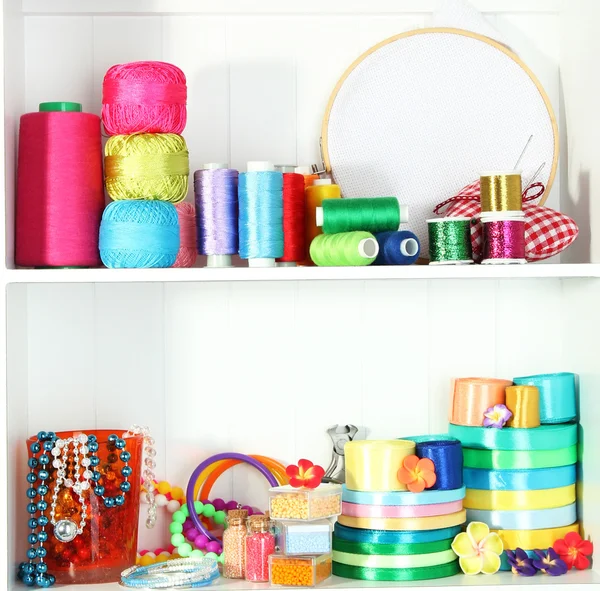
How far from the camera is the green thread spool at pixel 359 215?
4.09 feet

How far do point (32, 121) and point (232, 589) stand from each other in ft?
2.10

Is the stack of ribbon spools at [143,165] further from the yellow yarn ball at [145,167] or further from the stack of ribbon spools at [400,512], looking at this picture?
the stack of ribbon spools at [400,512]

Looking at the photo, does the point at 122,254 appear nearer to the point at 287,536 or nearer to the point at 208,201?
the point at 208,201

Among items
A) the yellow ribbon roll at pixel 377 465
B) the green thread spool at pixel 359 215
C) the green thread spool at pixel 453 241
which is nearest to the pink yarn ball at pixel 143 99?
the green thread spool at pixel 359 215

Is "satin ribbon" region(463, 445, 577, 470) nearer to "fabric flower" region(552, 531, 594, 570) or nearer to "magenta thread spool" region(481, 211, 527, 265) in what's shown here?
"fabric flower" region(552, 531, 594, 570)

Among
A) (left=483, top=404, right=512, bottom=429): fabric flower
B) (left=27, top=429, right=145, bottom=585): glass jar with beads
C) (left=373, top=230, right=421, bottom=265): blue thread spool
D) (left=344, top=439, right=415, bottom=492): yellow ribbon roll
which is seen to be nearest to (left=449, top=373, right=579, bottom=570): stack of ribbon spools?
(left=483, top=404, right=512, bottom=429): fabric flower

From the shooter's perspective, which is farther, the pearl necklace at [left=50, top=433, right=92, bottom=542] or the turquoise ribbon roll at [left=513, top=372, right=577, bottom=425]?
the turquoise ribbon roll at [left=513, top=372, right=577, bottom=425]

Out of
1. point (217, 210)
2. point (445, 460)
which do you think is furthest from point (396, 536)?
point (217, 210)

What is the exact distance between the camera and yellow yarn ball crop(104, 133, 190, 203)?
4.07 feet

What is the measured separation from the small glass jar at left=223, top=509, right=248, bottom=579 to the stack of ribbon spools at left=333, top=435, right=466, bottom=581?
0.40 feet

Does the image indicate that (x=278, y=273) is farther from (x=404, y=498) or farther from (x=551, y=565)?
(x=551, y=565)

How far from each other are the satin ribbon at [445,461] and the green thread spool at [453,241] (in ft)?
0.78

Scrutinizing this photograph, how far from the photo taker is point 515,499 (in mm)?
1312

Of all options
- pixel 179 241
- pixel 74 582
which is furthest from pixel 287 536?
pixel 179 241
